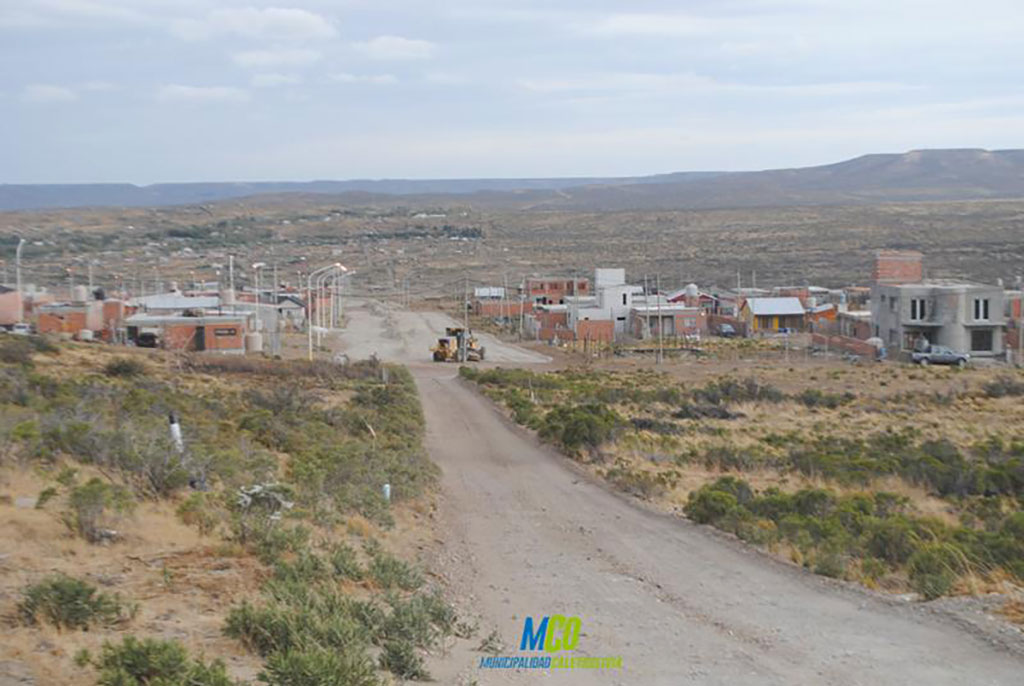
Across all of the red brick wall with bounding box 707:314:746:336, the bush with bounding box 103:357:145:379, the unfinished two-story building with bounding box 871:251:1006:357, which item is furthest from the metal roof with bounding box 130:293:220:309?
the unfinished two-story building with bounding box 871:251:1006:357

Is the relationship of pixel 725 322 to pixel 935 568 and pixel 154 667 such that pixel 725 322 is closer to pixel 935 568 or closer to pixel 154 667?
pixel 935 568

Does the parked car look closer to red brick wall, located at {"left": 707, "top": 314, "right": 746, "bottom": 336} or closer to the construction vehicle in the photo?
red brick wall, located at {"left": 707, "top": 314, "right": 746, "bottom": 336}

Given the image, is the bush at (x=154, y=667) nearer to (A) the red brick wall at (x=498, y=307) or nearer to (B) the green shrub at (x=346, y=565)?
(B) the green shrub at (x=346, y=565)

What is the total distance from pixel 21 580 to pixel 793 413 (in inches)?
1165

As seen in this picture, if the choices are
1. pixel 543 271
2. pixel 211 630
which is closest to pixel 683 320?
pixel 543 271

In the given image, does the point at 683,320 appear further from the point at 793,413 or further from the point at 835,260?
the point at 835,260

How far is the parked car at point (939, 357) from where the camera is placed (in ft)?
181

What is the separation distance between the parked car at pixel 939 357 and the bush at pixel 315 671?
52379mm

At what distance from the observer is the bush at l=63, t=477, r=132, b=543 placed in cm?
1062

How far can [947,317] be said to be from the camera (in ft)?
187

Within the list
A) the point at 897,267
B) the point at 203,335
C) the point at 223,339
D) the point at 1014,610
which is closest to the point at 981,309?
the point at 897,267

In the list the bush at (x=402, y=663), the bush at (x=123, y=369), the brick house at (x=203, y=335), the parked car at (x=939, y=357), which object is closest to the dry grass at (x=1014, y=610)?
the bush at (x=402, y=663)

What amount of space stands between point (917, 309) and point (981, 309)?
305cm

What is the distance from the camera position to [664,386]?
141 feet
